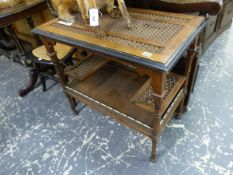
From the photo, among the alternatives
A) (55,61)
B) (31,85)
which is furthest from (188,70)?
(31,85)

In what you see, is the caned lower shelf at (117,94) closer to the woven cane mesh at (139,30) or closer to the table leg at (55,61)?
the table leg at (55,61)

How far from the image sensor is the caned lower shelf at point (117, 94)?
1146 mm

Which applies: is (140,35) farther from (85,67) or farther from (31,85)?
(31,85)

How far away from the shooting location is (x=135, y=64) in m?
0.82

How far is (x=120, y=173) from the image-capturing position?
1207 mm

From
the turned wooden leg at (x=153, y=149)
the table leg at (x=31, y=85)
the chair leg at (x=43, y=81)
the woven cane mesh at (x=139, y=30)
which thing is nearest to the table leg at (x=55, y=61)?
the woven cane mesh at (x=139, y=30)

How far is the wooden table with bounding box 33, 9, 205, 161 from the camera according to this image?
831 millimetres

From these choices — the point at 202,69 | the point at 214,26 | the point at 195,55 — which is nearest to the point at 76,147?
the point at 195,55

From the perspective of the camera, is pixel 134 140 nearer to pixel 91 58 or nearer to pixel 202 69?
pixel 91 58

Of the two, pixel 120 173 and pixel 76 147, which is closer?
pixel 120 173

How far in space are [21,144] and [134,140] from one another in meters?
0.84

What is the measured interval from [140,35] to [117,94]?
505 mm

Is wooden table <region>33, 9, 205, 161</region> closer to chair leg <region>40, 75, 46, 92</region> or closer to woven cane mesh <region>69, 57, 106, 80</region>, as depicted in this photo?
woven cane mesh <region>69, 57, 106, 80</region>

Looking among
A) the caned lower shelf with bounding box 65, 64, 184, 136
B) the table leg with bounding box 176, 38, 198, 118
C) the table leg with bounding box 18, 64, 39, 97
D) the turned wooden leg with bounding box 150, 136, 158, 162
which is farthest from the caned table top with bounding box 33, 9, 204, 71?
the table leg with bounding box 18, 64, 39, 97
